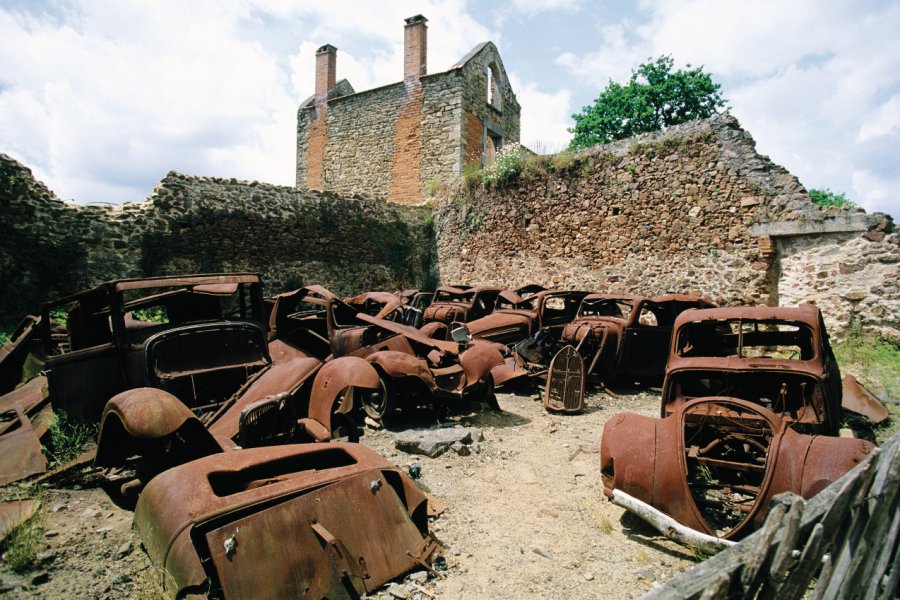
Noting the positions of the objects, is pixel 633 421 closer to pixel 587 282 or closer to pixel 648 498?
pixel 648 498

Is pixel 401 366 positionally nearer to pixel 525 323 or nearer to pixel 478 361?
pixel 478 361

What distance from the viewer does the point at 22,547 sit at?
114 inches

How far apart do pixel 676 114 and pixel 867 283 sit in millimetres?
21068

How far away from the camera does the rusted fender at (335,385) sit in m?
4.61

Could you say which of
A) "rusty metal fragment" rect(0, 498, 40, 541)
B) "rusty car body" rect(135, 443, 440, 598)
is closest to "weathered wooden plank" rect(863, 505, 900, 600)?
"rusty car body" rect(135, 443, 440, 598)

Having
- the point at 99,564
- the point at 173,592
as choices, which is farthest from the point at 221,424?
the point at 173,592

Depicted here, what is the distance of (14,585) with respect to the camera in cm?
266

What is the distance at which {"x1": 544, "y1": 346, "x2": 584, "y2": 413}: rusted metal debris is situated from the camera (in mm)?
6582

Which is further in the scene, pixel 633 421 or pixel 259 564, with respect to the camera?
pixel 633 421

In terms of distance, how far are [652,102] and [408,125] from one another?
15035mm

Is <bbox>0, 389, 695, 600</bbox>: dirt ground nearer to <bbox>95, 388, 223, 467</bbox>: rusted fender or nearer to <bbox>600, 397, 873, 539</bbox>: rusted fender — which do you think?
<bbox>600, 397, 873, 539</bbox>: rusted fender

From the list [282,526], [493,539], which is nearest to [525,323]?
[493,539]

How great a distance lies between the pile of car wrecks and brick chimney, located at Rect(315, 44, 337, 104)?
1586cm

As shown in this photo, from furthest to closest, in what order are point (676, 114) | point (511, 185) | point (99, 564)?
point (676, 114) < point (511, 185) < point (99, 564)
